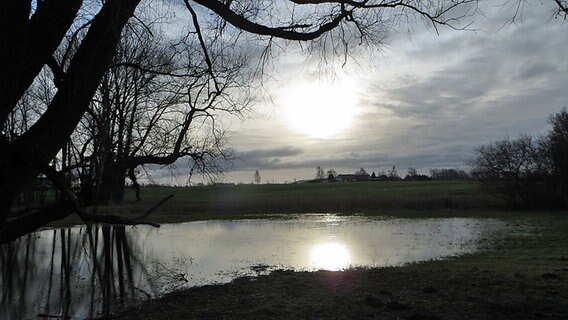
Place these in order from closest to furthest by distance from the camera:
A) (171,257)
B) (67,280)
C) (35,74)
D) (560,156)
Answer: (35,74) → (67,280) → (171,257) → (560,156)

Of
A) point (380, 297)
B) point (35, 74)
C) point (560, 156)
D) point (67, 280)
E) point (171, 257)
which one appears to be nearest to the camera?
point (35, 74)

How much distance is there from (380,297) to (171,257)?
33.6 ft

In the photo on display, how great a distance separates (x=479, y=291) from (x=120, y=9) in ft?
22.6

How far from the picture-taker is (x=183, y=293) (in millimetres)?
9914

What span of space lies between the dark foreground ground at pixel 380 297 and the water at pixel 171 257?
1.90 metres

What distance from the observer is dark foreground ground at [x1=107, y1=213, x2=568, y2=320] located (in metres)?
6.98

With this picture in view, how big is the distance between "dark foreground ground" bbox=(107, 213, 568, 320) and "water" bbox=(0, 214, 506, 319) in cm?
190

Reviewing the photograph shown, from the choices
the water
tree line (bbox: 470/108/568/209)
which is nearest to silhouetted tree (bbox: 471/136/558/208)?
tree line (bbox: 470/108/568/209)

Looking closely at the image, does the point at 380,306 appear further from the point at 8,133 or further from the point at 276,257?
the point at 276,257

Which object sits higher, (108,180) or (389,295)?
(108,180)

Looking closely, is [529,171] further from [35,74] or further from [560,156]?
[35,74]

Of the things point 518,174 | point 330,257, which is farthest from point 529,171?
point 330,257

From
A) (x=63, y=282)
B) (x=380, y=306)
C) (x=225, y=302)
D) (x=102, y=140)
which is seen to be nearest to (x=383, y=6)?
(x=102, y=140)

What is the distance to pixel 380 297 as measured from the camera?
8.05 m
